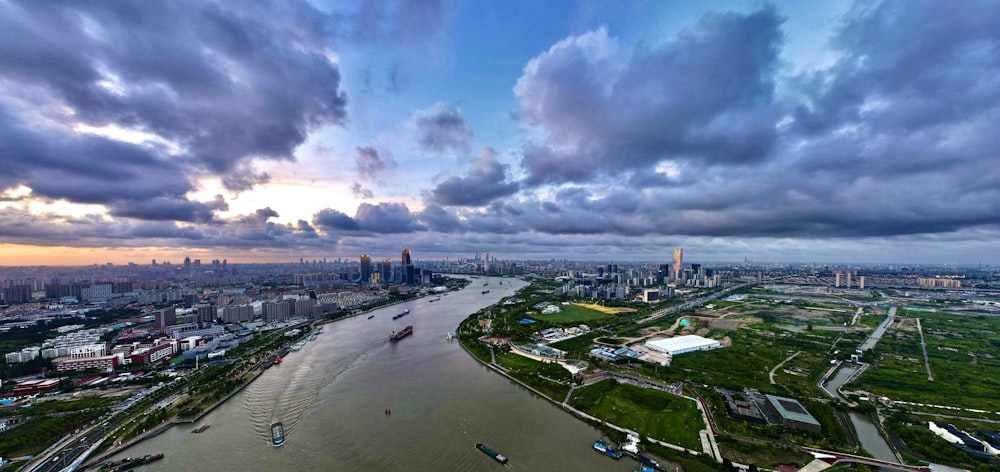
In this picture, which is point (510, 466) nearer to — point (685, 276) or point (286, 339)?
point (286, 339)

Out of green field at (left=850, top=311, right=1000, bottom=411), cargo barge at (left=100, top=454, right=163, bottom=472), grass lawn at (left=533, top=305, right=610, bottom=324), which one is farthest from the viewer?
grass lawn at (left=533, top=305, right=610, bottom=324)

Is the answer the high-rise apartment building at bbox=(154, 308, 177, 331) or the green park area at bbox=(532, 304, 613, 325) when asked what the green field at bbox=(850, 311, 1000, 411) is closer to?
the green park area at bbox=(532, 304, 613, 325)

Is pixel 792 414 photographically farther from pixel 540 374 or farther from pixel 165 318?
pixel 165 318

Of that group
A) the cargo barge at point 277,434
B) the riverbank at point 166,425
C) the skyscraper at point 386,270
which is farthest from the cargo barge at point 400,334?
the skyscraper at point 386,270

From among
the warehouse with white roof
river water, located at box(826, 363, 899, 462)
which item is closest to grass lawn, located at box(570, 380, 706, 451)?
river water, located at box(826, 363, 899, 462)

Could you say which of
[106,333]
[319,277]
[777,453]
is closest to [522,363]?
[777,453]
